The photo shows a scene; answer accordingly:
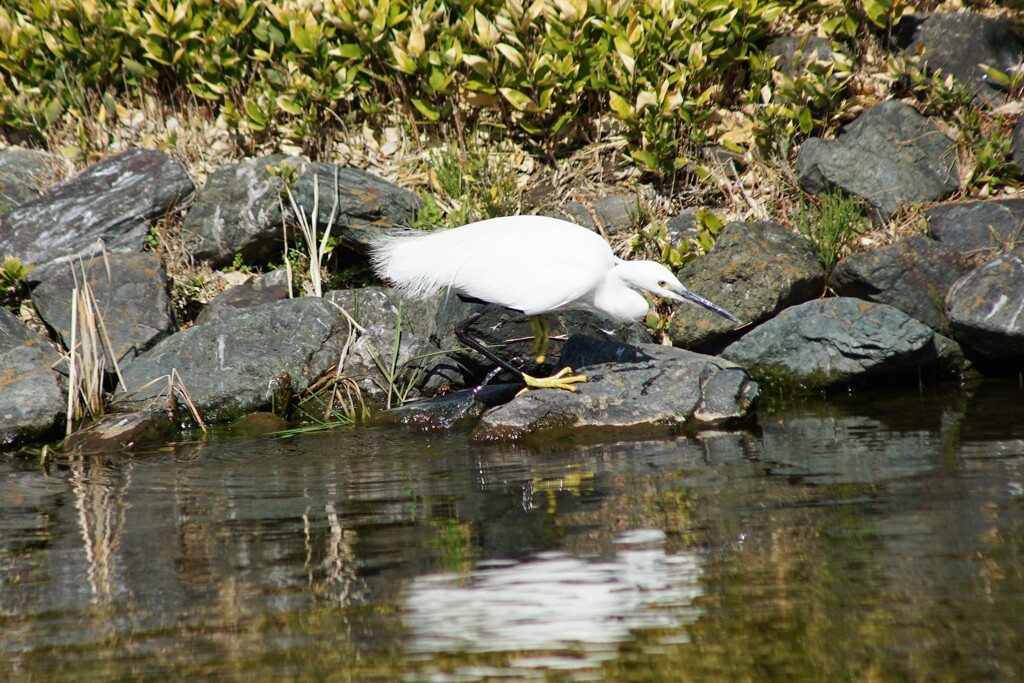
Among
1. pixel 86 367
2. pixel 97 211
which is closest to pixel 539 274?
pixel 86 367

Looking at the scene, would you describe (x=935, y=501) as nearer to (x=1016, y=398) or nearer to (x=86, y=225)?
(x=1016, y=398)

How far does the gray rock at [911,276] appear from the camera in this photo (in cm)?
734

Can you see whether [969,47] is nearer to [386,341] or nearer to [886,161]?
[886,161]

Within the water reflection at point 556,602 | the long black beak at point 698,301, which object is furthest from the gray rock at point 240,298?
the water reflection at point 556,602

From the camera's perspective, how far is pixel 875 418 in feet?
20.0

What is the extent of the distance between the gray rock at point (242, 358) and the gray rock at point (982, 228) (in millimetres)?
4971

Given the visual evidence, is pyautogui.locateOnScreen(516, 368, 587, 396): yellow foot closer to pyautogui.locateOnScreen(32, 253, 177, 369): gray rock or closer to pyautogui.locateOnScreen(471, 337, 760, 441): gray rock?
Answer: pyautogui.locateOnScreen(471, 337, 760, 441): gray rock

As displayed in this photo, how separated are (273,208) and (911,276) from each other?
17.8ft

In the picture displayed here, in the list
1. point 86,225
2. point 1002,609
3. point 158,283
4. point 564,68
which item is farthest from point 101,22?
point 1002,609

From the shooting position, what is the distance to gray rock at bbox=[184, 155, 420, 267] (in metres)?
8.55

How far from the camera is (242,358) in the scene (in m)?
7.39

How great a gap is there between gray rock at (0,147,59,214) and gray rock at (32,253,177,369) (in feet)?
5.68

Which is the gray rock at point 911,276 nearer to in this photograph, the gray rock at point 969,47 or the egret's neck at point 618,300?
the egret's neck at point 618,300

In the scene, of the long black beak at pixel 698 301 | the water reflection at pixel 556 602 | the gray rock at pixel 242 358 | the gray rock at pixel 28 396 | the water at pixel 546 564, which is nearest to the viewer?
the water at pixel 546 564
